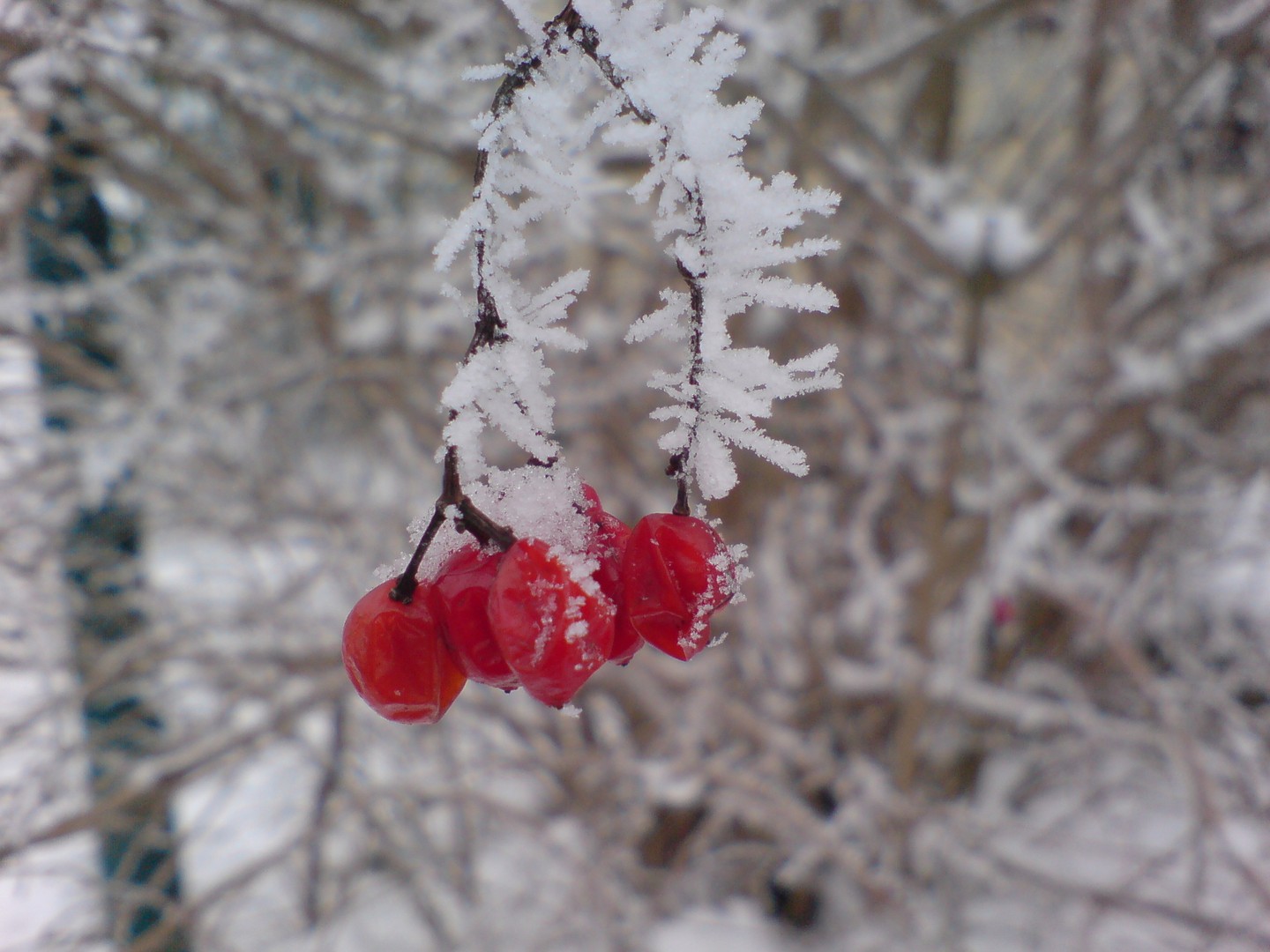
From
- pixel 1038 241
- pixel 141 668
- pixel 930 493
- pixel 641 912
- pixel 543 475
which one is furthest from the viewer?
pixel 641 912

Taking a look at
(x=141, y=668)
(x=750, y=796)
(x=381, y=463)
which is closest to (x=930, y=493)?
(x=750, y=796)

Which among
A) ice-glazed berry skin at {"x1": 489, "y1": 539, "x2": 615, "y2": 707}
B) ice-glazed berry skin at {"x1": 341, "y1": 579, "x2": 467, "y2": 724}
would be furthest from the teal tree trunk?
ice-glazed berry skin at {"x1": 489, "y1": 539, "x2": 615, "y2": 707}

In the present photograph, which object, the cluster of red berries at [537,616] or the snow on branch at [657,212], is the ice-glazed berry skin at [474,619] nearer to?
the cluster of red berries at [537,616]

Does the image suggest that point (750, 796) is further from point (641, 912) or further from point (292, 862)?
point (292, 862)

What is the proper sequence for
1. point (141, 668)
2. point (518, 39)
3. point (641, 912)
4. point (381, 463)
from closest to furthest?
point (518, 39), point (141, 668), point (641, 912), point (381, 463)

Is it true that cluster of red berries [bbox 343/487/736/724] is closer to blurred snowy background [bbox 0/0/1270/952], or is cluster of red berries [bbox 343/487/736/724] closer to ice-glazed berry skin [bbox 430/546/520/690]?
ice-glazed berry skin [bbox 430/546/520/690]

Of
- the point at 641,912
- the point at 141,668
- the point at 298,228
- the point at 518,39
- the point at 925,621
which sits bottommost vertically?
the point at 641,912

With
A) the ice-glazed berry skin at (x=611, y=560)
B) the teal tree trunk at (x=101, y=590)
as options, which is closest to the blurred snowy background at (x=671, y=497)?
the teal tree trunk at (x=101, y=590)
